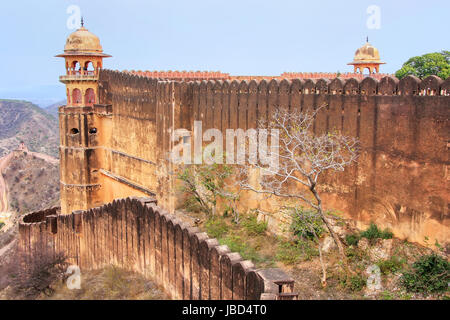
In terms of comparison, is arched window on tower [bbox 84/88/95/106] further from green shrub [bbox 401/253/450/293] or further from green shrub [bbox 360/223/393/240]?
green shrub [bbox 401/253/450/293]

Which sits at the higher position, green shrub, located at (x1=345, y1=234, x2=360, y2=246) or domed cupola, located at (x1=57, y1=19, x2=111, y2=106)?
domed cupola, located at (x1=57, y1=19, x2=111, y2=106)

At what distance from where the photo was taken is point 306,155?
406 inches

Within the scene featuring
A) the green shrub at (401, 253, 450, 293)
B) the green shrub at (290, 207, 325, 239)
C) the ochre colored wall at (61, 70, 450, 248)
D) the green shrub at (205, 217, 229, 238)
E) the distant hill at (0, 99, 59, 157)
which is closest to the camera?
the green shrub at (401, 253, 450, 293)

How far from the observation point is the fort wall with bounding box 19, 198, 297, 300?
7289mm

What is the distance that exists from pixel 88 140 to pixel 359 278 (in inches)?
621

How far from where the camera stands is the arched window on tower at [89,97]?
74.6 feet

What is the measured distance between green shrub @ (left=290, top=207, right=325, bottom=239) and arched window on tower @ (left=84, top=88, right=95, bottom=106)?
13961mm

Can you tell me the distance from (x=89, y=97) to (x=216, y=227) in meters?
12.2

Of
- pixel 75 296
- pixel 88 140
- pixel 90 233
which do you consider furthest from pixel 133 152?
pixel 75 296

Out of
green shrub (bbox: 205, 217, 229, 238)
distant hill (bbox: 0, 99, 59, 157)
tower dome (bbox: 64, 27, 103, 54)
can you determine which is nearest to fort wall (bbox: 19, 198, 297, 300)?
green shrub (bbox: 205, 217, 229, 238)

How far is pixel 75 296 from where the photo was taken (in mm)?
11461

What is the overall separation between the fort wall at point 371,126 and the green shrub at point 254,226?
231 mm

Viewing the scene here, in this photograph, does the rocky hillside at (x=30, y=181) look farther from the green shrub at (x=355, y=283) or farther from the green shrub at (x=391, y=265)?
the green shrub at (x=391, y=265)
